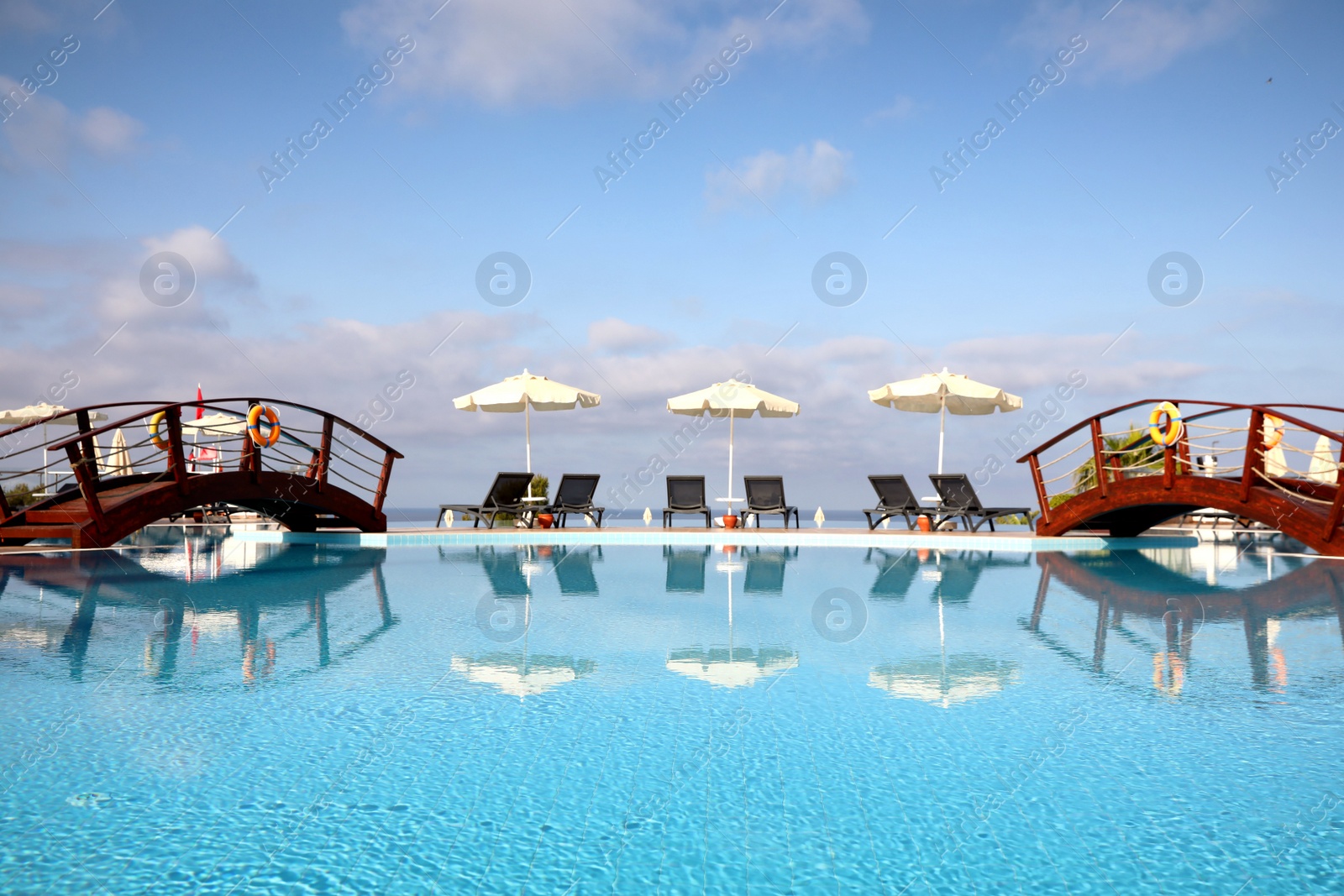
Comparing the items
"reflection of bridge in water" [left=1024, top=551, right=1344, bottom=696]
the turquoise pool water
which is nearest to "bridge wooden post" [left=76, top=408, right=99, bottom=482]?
the turquoise pool water

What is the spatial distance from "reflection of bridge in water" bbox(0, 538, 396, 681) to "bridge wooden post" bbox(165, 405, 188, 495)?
3.25ft

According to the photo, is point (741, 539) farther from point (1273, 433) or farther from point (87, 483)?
point (87, 483)

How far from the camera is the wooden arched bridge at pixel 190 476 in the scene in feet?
26.3

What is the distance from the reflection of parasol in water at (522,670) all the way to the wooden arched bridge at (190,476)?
5430 mm

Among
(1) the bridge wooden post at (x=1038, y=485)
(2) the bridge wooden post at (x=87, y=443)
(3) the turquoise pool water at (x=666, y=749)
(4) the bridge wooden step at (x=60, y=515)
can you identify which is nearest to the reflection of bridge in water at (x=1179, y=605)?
(3) the turquoise pool water at (x=666, y=749)

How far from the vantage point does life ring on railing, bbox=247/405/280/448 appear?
371 inches

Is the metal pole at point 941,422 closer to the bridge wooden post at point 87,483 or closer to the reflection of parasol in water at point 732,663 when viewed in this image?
the reflection of parasol in water at point 732,663

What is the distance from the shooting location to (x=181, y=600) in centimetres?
610

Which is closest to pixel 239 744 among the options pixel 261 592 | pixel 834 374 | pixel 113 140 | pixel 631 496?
pixel 261 592

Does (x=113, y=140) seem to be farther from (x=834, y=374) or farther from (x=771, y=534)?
(x=834, y=374)

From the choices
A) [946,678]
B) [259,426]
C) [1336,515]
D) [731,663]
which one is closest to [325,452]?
[259,426]

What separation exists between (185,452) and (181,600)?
5.15 metres

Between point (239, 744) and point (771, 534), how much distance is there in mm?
9935

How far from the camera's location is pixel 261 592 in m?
6.53
